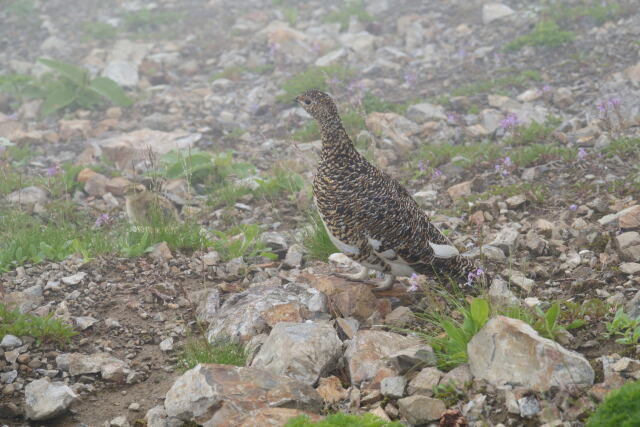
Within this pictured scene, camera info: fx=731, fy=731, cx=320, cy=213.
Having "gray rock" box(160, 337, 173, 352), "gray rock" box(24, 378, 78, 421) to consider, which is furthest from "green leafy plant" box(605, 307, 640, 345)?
"gray rock" box(24, 378, 78, 421)

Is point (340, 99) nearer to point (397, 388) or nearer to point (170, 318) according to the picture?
point (170, 318)

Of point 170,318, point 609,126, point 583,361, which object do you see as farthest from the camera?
point 609,126

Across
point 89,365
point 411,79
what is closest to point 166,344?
point 89,365

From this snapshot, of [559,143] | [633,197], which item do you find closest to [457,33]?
[559,143]

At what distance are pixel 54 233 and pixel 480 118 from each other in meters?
5.62

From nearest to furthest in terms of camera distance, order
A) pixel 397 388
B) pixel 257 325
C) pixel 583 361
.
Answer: pixel 583 361, pixel 397 388, pixel 257 325

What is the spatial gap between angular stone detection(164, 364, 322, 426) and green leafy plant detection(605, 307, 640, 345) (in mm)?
1760

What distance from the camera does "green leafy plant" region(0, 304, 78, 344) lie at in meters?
5.00

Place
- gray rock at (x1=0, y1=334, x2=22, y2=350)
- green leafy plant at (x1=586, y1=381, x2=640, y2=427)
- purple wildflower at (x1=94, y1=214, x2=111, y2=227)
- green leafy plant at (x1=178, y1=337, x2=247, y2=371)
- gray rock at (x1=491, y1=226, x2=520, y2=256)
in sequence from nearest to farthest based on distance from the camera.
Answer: green leafy plant at (x1=586, y1=381, x2=640, y2=427) → green leafy plant at (x1=178, y1=337, x2=247, y2=371) → gray rock at (x1=0, y1=334, x2=22, y2=350) → gray rock at (x1=491, y1=226, x2=520, y2=256) → purple wildflower at (x1=94, y1=214, x2=111, y2=227)

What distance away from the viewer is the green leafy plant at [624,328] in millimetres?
4125

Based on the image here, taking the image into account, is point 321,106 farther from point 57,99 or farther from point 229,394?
point 57,99

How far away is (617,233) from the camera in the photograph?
19.2 ft

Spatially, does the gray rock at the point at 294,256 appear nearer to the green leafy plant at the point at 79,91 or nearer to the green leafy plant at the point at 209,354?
the green leafy plant at the point at 209,354

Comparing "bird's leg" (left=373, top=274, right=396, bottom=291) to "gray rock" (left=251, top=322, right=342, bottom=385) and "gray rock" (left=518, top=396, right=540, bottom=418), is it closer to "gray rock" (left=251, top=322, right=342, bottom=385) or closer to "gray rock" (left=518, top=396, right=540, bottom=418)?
"gray rock" (left=251, top=322, right=342, bottom=385)
